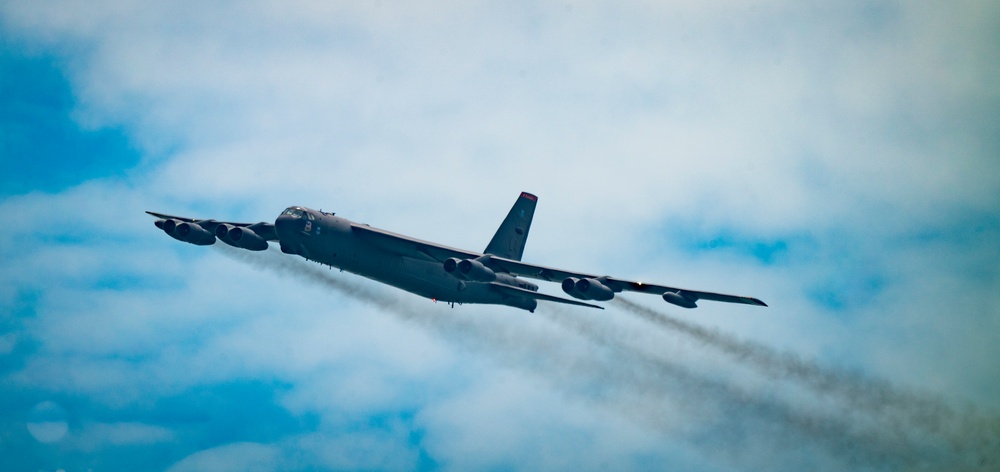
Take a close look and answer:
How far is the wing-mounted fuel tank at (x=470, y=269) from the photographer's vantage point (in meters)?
41.8

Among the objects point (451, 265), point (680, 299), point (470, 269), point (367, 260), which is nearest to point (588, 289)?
point (680, 299)

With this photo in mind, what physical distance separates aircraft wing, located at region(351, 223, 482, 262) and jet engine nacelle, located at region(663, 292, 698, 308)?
839 cm

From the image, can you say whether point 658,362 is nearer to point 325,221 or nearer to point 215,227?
point 325,221

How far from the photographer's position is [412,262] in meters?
44.9

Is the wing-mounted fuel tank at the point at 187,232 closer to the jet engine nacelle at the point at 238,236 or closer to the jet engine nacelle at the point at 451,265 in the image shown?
the jet engine nacelle at the point at 238,236

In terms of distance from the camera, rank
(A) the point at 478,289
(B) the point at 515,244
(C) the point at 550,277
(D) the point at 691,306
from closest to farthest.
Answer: (D) the point at 691,306 → (C) the point at 550,277 → (A) the point at 478,289 → (B) the point at 515,244

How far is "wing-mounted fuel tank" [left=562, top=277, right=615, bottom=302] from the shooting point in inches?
1609

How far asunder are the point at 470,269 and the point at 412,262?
4.15 metres

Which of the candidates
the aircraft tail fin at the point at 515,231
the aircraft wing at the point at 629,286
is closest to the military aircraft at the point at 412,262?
the aircraft wing at the point at 629,286

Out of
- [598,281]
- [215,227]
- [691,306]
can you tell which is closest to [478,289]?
[598,281]

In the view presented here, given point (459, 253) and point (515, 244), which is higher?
point (515, 244)

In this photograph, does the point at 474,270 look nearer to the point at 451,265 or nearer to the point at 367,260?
the point at 451,265

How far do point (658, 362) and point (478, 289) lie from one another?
975cm

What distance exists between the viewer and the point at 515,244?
50.9 m
